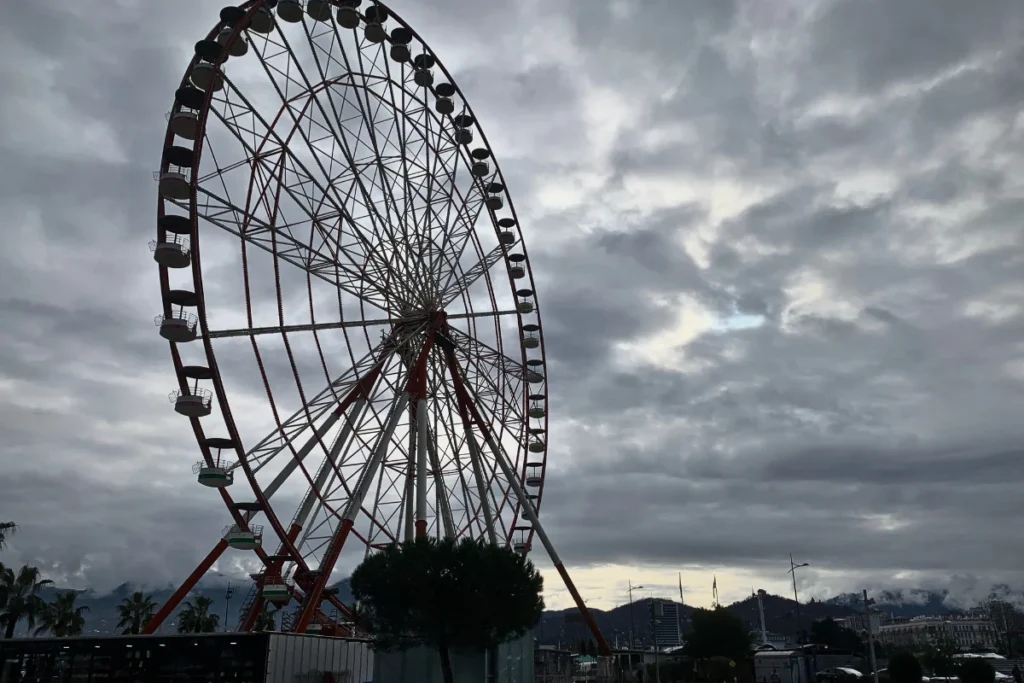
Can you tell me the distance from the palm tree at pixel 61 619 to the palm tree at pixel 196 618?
7.77 metres

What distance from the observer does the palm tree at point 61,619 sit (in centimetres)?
4416

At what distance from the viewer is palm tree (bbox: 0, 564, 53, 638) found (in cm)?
4106

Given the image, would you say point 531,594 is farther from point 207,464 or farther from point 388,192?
point 388,192

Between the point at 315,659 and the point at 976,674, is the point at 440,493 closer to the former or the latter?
the point at 315,659

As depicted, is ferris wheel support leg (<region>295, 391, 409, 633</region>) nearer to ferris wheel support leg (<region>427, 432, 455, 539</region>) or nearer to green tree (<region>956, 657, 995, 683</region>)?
ferris wheel support leg (<region>427, 432, 455, 539</region>)

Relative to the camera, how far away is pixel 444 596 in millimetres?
31891

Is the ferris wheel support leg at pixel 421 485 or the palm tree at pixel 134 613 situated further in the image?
the palm tree at pixel 134 613

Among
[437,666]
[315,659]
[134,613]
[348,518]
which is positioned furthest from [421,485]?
[134,613]

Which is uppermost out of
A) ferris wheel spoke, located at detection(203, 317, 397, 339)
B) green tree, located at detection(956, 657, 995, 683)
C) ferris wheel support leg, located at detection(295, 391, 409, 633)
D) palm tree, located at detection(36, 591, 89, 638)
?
ferris wheel spoke, located at detection(203, 317, 397, 339)

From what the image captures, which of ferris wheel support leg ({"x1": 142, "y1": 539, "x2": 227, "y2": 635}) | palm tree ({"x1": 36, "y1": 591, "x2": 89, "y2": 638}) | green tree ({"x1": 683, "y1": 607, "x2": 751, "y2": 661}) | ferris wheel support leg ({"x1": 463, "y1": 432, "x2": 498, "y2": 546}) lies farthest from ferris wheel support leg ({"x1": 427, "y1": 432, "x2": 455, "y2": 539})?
green tree ({"x1": 683, "y1": 607, "x2": 751, "y2": 661})

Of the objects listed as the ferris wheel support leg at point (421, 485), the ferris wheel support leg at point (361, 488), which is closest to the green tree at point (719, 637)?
the ferris wheel support leg at point (421, 485)

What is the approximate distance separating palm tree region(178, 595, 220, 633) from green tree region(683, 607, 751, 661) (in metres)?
39.4

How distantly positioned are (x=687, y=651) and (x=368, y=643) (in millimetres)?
48677

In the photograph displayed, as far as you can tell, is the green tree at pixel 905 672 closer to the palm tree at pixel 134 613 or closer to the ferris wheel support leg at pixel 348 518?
the ferris wheel support leg at pixel 348 518
